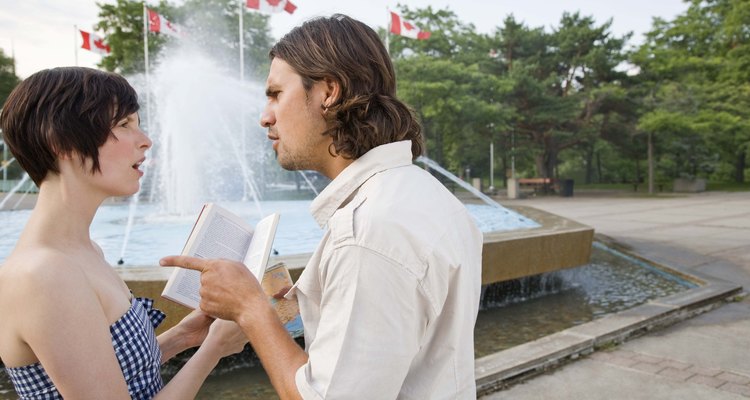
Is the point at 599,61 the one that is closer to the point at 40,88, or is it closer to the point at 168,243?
the point at 168,243

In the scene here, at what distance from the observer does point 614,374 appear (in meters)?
4.04

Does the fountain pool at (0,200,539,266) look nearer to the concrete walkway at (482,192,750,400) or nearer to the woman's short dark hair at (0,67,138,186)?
the concrete walkway at (482,192,750,400)

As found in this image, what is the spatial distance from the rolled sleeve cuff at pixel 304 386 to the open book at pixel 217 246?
0.40 meters

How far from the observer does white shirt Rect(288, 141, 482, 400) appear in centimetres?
109

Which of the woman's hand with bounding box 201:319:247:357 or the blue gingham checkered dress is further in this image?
the woman's hand with bounding box 201:319:247:357

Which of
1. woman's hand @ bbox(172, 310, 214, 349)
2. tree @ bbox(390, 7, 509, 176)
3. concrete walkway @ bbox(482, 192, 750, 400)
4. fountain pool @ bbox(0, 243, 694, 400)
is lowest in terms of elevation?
fountain pool @ bbox(0, 243, 694, 400)

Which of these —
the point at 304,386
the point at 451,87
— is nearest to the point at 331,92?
the point at 304,386

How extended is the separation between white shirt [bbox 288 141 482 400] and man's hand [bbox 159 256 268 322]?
11cm

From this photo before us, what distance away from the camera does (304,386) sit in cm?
113

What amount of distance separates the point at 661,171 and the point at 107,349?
121ft

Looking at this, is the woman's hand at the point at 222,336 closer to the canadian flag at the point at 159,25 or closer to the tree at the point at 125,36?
the canadian flag at the point at 159,25

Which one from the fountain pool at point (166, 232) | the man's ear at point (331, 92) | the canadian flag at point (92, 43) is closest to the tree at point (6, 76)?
the canadian flag at point (92, 43)

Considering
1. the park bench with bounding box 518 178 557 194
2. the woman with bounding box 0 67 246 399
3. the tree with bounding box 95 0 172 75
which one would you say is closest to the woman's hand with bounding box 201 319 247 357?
the woman with bounding box 0 67 246 399

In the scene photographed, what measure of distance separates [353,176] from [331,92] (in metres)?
0.24
